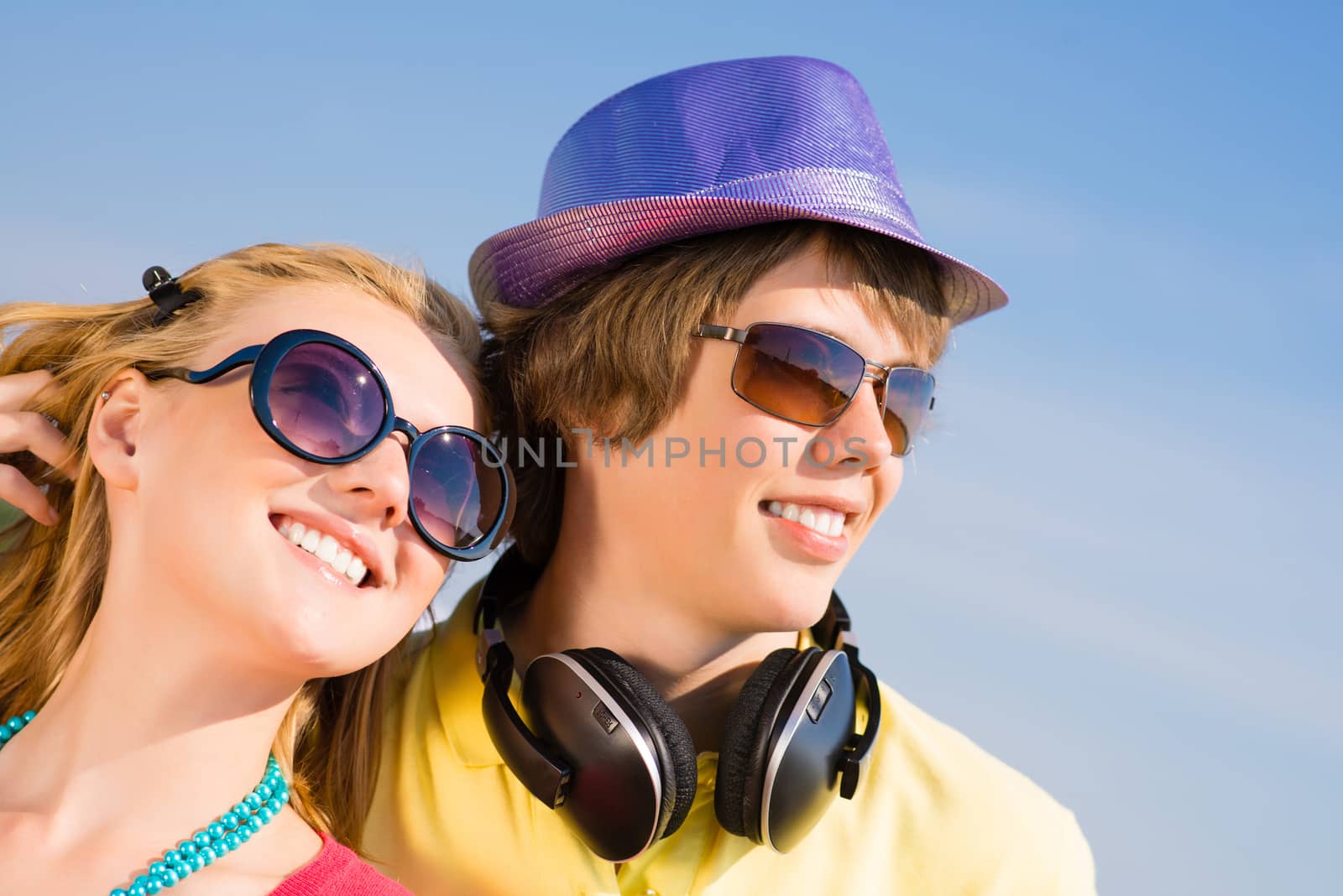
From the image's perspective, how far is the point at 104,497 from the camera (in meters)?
3.24

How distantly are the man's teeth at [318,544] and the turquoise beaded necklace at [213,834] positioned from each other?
1.86ft

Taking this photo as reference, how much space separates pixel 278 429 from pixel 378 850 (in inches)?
47.6

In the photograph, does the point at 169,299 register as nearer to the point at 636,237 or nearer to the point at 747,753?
the point at 636,237

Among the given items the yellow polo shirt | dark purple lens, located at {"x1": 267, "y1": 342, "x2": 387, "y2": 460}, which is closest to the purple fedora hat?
dark purple lens, located at {"x1": 267, "y1": 342, "x2": 387, "y2": 460}

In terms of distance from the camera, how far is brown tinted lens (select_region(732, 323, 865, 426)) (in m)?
3.23

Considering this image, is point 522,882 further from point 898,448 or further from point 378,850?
point 898,448

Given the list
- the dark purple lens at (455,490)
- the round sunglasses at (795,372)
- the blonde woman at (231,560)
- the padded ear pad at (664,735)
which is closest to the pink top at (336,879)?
the blonde woman at (231,560)

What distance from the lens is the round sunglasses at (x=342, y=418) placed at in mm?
2812

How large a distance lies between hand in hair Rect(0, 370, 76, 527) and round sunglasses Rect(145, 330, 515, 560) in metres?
0.51

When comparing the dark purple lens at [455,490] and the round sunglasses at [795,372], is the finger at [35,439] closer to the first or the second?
the dark purple lens at [455,490]

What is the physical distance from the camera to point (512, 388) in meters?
3.73

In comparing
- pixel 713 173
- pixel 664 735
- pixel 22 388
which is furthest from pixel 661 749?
pixel 22 388

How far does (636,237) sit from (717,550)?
856 mm

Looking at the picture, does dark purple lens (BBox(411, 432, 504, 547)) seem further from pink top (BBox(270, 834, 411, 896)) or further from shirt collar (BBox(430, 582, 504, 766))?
pink top (BBox(270, 834, 411, 896))
